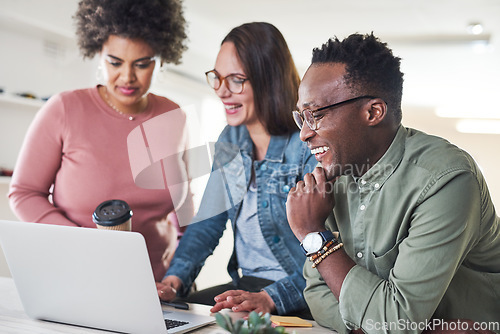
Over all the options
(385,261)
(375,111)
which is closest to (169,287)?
(385,261)

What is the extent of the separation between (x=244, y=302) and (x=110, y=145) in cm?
87

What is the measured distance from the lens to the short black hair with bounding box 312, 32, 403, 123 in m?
1.16

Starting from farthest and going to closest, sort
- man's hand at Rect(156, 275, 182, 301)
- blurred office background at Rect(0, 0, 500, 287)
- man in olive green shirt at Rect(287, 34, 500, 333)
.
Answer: blurred office background at Rect(0, 0, 500, 287) → man's hand at Rect(156, 275, 182, 301) → man in olive green shirt at Rect(287, 34, 500, 333)

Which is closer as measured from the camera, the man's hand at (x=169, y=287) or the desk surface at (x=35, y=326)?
the desk surface at (x=35, y=326)

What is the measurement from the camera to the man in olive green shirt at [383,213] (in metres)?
1.01

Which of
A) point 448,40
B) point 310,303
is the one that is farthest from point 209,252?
point 448,40

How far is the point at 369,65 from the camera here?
3.82ft

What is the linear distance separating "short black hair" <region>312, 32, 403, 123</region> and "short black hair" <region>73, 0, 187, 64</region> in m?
0.92

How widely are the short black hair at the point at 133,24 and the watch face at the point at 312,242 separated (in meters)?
1.11

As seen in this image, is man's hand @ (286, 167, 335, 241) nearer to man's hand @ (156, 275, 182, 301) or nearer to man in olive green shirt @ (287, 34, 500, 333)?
man in olive green shirt @ (287, 34, 500, 333)

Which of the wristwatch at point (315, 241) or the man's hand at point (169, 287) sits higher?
the wristwatch at point (315, 241)

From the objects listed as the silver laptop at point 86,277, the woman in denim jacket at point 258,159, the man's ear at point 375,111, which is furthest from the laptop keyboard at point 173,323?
the man's ear at point 375,111

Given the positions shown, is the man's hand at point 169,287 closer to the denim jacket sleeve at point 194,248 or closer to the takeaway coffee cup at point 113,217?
the denim jacket sleeve at point 194,248

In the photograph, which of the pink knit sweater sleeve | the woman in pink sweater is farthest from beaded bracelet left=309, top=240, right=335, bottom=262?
the pink knit sweater sleeve
